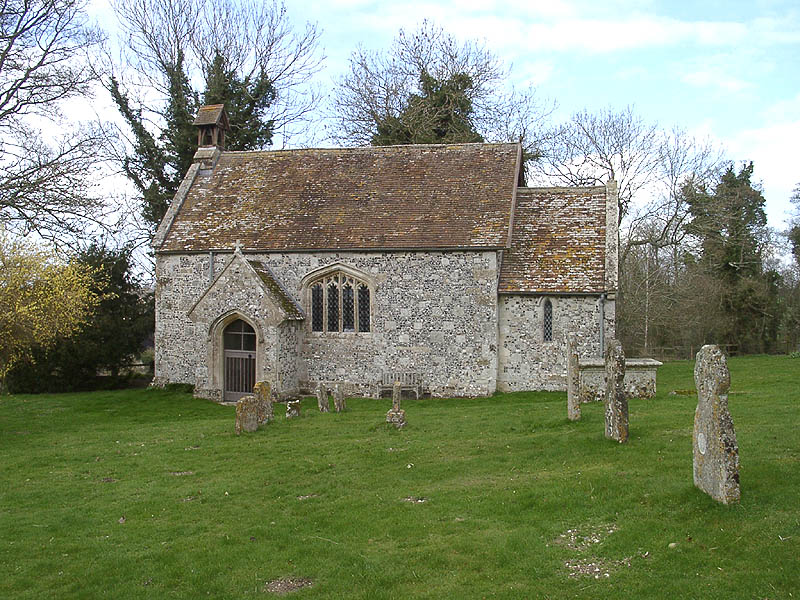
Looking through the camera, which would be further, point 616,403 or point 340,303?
point 340,303

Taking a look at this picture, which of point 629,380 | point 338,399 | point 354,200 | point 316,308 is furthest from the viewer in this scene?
point 354,200

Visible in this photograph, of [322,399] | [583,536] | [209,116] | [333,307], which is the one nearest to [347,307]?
[333,307]

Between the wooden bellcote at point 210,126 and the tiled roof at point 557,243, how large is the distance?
38.7ft

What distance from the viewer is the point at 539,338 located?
68.5ft

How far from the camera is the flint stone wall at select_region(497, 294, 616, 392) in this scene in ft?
67.3

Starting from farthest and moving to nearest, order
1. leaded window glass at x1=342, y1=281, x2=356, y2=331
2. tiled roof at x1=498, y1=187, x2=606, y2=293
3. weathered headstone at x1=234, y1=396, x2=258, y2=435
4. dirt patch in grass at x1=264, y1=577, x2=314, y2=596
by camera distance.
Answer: leaded window glass at x1=342, y1=281, x2=356, y2=331
tiled roof at x1=498, y1=187, x2=606, y2=293
weathered headstone at x1=234, y1=396, x2=258, y2=435
dirt patch in grass at x1=264, y1=577, x2=314, y2=596

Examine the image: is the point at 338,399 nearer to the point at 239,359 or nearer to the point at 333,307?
the point at 333,307

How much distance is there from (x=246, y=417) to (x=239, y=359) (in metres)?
7.41

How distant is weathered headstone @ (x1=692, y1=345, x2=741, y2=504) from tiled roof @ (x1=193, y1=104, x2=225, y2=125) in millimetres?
22170

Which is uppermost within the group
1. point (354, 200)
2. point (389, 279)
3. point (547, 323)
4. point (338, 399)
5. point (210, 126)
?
point (210, 126)

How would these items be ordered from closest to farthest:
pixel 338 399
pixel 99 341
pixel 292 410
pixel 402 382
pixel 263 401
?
1. pixel 263 401
2. pixel 292 410
3. pixel 338 399
4. pixel 402 382
5. pixel 99 341

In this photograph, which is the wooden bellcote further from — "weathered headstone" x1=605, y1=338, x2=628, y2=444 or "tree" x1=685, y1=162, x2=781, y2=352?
"tree" x1=685, y1=162, x2=781, y2=352

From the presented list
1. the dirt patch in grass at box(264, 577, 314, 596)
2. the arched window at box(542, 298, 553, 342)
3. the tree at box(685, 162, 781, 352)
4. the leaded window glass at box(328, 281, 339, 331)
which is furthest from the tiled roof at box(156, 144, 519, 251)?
the tree at box(685, 162, 781, 352)

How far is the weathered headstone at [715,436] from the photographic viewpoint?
7402 millimetres
